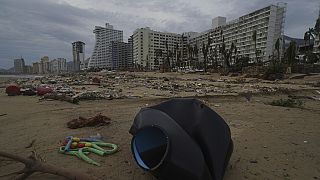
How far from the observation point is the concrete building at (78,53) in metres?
154

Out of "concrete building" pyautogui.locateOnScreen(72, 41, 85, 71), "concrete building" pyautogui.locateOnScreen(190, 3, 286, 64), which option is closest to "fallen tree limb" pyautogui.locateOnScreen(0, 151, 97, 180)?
"concrete building" pyautogui.locateOnScreen(190, 3, 286, 64)

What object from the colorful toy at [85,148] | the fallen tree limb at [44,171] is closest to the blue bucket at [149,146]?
the fallen tree limb at [44,171]

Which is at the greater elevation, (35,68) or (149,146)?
(149,146)

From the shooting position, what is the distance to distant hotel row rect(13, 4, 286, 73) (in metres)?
87.7

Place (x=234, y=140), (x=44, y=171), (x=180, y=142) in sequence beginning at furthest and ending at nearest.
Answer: (x=234, y=140), (x=44, y=171), (x=180, y=142)

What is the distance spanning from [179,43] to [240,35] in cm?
2838

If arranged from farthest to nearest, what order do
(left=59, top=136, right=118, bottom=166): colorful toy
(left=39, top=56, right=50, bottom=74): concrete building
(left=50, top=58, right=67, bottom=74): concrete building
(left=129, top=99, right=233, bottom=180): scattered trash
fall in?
(left=50, top=58, right=67, bottom=74): concrete building < (left=39, top=56, right=50, bottom=74): concrete building < (left=59, top=136, right=118, bottom=166): colorful toy < (left=129, top=99, right=233, bottom=180): scattered trash

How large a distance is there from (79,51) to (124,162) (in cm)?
16555

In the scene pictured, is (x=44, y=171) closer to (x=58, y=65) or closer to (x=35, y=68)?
(x=35, y=68)

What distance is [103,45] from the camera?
489 ft

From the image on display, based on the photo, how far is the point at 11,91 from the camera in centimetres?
1219

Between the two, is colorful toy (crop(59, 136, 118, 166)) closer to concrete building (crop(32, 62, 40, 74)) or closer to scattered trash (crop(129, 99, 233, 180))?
scattered trash (crop(129, 99, 233, 180))

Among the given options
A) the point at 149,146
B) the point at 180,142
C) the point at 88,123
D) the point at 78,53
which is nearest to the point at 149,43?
the point at 78,53

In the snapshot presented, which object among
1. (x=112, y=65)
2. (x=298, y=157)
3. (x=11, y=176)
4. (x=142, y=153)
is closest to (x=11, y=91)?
(x=11, y=176)
